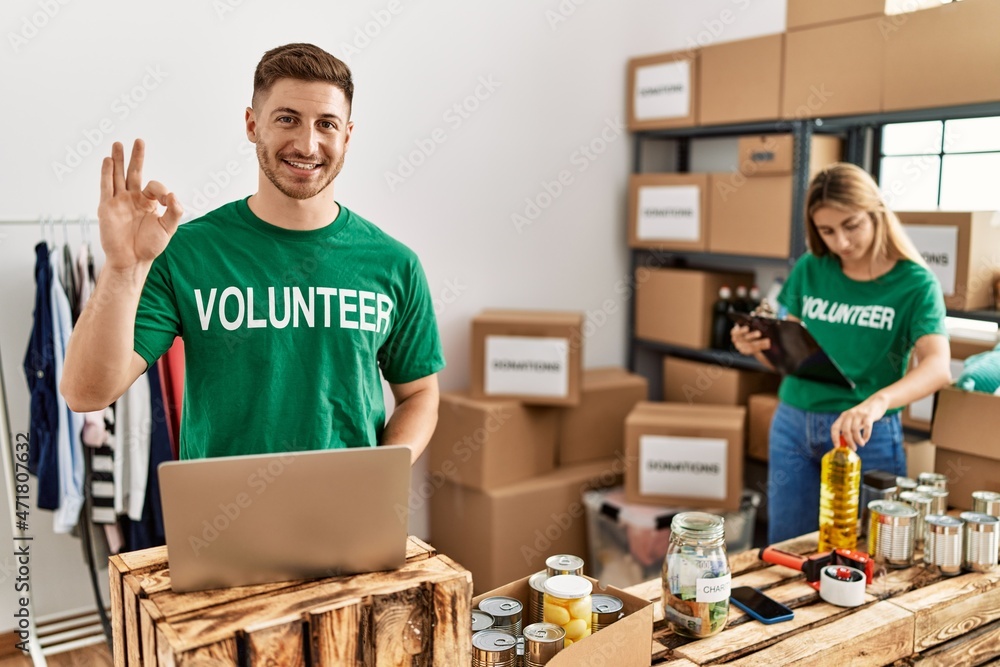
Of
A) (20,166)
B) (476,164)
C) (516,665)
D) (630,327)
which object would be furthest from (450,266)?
(516,665)

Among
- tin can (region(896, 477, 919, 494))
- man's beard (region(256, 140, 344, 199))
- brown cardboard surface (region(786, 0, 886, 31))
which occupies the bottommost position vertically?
tin can (region(896, 477, 919, 494))

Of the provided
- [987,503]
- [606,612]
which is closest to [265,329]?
[606,612]

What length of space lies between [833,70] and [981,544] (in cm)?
189

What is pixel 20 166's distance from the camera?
2.75 meters

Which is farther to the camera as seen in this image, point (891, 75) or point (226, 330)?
point (891, 75)

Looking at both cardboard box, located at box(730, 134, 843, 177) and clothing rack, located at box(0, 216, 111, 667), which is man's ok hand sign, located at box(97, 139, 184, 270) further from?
cardboard box, located at box(730, 134, 843, 177)

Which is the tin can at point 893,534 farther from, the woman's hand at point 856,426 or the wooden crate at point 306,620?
the wooden crate at point 306,620

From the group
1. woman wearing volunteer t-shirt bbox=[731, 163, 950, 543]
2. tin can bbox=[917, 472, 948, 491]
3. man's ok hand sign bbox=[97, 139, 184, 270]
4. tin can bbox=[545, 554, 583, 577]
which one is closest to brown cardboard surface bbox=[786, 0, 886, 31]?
woman wearing volunteer t-shirt bbox=[731, 163, 950, 543]

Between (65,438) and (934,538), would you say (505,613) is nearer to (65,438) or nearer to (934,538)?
(934,538)

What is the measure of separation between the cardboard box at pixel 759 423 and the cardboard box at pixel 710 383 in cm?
8

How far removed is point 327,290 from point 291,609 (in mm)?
624

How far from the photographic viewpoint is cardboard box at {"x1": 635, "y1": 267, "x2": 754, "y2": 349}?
3734 millimetres

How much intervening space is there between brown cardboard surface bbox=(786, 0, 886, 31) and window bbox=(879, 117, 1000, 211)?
1.55ft

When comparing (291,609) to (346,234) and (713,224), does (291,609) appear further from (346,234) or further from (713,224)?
(713,224)
